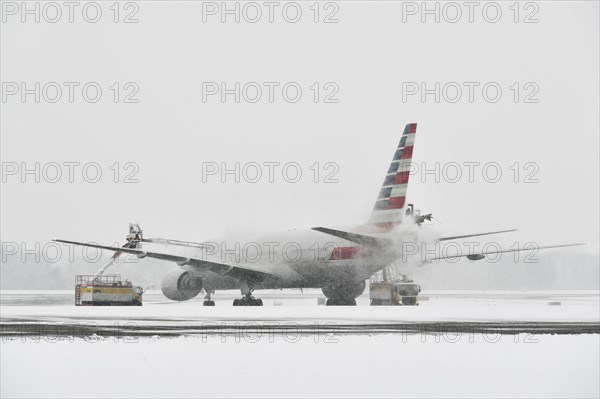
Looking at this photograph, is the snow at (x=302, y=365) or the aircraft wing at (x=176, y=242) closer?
the snow at (x=302, y=365)

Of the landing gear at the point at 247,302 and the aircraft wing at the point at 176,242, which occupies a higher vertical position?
the aircraft wing at the point at 176,242

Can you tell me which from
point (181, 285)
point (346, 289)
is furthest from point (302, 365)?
point (181, 285)

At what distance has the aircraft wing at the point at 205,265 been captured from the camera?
54.5 meters

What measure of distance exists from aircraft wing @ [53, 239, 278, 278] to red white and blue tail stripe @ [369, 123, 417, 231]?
8.80 metres

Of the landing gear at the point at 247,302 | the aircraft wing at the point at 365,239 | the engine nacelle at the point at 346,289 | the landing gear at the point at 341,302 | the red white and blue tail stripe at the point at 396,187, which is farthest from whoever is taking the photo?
the landing gear at the point at 341,302

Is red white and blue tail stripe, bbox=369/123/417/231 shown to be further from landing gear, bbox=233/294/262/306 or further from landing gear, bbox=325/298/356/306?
landing gear, bbox=233/294/262/306

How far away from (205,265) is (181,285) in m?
4.65

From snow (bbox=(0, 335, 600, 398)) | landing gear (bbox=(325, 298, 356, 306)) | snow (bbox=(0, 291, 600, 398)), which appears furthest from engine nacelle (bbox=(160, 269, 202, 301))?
snow (bbox=(0, 335, 600, 398))

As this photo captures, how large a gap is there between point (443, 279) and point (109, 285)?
82504mm

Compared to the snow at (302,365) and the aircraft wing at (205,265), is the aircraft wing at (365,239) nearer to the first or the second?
the aircraft wing at (205,265)

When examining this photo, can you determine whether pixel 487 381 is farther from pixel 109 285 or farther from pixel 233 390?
pixel 109 285

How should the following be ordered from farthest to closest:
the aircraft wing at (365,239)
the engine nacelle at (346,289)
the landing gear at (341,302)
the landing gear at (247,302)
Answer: the landing gear at (341,302) → the engine nacelle at (346,289) → the landing gear at (247,302) → the aircraft wing at (365,239)

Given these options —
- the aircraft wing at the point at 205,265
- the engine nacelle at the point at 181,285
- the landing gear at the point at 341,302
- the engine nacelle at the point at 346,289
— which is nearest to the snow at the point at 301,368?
the aircraft wing at the point at 205,265

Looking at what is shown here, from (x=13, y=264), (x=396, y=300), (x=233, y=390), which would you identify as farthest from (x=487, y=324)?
(x=13, y=264)
